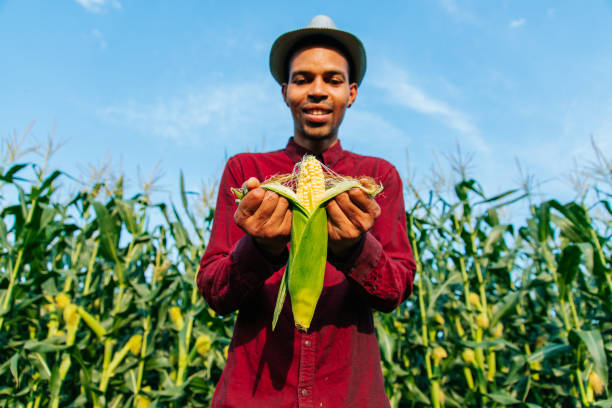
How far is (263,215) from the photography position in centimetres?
109

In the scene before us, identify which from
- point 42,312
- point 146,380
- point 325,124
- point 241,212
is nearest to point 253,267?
point 241,212

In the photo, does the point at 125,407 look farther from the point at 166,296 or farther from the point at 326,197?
the point at 326,197

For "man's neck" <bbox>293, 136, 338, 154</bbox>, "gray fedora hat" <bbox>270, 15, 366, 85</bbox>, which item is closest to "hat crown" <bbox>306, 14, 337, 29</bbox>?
"gray fedora hat" <bbox>270, 15, 366, 85</bbox>

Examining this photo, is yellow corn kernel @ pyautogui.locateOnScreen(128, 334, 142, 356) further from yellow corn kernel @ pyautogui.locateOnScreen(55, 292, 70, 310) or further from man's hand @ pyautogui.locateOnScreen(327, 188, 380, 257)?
man's hand @ pyautogui.locateOnScreen(327, 188, 380, 257)

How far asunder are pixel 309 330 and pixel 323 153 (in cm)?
79

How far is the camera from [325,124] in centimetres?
168

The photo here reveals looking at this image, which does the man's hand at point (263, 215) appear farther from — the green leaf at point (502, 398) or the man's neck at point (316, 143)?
the green leaf at point (502, 398)

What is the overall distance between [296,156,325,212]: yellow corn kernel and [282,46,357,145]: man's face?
0.45m

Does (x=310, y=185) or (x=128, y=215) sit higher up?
(x=128, y=215)

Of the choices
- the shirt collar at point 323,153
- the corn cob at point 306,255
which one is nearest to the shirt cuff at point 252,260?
the corn cob at point 306,255

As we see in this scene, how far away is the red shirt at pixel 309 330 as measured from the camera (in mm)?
1232


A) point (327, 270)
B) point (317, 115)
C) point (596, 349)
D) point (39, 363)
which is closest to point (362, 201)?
point (327, 270)

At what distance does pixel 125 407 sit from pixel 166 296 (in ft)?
4.01

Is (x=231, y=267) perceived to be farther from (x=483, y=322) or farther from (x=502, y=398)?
(x=483, y=322)
